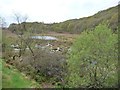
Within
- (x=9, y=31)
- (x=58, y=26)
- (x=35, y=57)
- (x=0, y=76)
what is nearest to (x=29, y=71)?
(x=35, y=57)

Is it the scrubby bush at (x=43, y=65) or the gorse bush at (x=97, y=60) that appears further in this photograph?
the scrubby bush at (x=43, y=65)

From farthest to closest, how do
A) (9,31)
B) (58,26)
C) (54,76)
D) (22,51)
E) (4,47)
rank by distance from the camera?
1. (58,26)
2. (9,31)
3. (22,51)
4. (4,47)
5. (54,76)

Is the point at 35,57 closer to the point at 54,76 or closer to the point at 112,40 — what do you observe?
the point at 54,76

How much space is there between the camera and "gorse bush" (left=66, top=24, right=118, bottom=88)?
2872cm

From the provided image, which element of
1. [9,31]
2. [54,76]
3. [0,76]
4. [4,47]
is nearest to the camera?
[0,76]

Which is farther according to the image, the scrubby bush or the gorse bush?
the scrubby bush

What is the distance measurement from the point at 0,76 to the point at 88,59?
7.84 m

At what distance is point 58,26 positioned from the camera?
6540 inches

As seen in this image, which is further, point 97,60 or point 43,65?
point 43,65

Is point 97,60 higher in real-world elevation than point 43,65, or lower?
higher

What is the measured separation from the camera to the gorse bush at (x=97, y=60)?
28717 mm

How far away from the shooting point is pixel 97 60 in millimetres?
28672

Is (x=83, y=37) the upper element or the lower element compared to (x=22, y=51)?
upper

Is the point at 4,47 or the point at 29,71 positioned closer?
the point at 29,71
